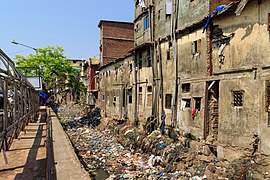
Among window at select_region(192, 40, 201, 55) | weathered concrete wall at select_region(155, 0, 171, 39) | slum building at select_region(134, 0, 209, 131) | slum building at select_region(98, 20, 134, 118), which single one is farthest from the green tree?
window at select_region(192, 40, 201, 55)

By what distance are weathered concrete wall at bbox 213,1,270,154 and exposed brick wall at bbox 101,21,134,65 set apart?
1723cm

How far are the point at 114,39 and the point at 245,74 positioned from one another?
1904 cm

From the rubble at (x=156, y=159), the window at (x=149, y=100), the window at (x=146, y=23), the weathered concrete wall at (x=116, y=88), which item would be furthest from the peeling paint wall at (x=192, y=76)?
the weathered concrete wall at (x=116, y=88)

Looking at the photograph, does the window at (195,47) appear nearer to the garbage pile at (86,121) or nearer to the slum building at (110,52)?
the slum building at (110,52)

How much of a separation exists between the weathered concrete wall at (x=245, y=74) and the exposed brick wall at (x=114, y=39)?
17232mm

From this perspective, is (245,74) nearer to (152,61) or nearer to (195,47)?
(195,47)

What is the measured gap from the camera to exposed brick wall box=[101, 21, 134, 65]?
24.1 metres

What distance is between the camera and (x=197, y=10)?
9.41 metres

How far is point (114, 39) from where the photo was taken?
2450 centimetres

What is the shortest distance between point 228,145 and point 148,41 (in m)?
8.18

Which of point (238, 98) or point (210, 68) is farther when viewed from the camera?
point (210, 68)

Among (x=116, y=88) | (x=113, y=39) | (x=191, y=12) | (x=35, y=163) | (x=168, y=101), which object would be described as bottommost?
(x=35, y=163)

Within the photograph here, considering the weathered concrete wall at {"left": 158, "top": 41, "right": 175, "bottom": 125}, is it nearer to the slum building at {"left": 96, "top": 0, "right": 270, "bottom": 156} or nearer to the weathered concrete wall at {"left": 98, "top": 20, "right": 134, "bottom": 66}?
the slum building at {"left": 96, "top": 0, "right": 270, "bottom": 156}

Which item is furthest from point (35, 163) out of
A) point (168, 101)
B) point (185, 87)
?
point (168, 101)
